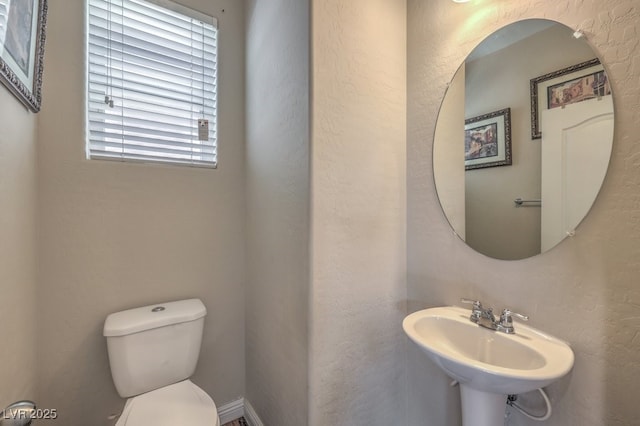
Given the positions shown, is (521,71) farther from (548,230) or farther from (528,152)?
(548,230)

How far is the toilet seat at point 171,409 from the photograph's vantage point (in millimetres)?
999

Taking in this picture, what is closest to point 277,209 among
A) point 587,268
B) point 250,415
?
point 587,268

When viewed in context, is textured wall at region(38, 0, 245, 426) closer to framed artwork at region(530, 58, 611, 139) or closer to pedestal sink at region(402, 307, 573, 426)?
pedestal sink at region(402, 307, 573, 426)

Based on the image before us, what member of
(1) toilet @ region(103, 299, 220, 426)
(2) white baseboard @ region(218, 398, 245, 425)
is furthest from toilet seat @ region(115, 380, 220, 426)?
(2) white baseboard @ region(218, 398, 245, 425)

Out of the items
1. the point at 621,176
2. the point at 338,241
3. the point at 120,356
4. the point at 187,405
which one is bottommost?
the point at 187,405

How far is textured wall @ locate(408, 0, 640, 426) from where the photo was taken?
73 cm

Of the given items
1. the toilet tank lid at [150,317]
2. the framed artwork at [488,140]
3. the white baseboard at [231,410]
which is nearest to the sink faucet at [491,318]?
the framed artwork at [488,140]

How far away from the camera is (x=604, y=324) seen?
77cm

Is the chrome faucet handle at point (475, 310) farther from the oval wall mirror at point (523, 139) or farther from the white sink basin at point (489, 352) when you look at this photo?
the oval wall mirror at point (523, 139)

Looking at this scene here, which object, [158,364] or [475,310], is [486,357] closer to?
[475,310]

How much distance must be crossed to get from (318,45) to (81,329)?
1.66 meters

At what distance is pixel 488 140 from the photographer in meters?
1.07

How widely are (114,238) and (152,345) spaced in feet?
1.83

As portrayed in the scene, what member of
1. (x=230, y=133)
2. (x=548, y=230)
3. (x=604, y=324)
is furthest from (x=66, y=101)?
(x=604, y=324)
